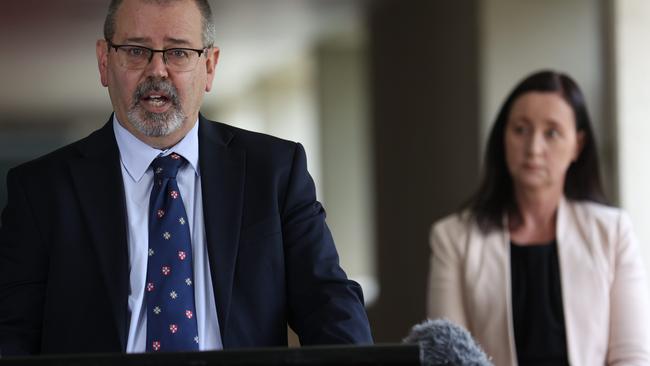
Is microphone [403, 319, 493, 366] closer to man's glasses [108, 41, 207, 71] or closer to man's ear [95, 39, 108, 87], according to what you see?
man's glasses [108, 41, 207, 71]

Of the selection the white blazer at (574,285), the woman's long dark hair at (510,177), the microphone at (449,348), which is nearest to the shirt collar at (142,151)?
the microphone at (449,348)

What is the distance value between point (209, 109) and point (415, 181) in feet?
39.0

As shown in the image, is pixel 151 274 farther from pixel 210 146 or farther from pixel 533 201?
pixel 533 201

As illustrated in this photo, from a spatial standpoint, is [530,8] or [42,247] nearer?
[42,247]

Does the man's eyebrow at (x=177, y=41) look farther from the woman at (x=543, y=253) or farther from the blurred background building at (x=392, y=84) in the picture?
the blurred background building at (x=392, y=84)

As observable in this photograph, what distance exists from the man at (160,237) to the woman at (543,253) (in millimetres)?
1600

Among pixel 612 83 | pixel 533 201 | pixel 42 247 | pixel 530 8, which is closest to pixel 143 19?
Result: pixel 42 247

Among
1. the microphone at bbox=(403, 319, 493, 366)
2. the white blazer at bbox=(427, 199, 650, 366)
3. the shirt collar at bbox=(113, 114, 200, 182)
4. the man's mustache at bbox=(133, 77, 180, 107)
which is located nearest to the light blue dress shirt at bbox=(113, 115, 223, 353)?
the shirt collar at bbox=(113, 114, 200, 182)

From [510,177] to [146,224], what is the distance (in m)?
2.05

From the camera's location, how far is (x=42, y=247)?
211 cm

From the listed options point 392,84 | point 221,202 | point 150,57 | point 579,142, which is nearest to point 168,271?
point 221,202

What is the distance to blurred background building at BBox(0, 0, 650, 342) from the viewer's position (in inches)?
216

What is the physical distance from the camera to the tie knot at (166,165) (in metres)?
2.15

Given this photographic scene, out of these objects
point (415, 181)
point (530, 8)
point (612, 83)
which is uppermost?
point (530, 8)
